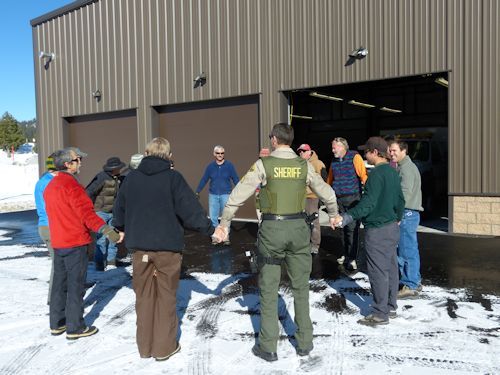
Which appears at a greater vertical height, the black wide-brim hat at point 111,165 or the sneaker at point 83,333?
the black wide-brim hat at point 111,165

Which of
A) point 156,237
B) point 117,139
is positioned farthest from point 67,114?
point 156,237

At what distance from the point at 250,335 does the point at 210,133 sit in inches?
351

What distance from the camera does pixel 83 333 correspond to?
174 inches

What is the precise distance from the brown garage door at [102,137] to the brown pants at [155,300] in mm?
11012

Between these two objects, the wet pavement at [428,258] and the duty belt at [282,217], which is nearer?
the duty belt at [282,217]

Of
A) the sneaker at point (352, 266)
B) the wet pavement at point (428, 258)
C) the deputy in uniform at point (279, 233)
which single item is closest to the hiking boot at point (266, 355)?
the deputy in uniform at point (279, 233)

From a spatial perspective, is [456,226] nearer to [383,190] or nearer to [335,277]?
[335,277]

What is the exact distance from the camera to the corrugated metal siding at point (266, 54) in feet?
29.0

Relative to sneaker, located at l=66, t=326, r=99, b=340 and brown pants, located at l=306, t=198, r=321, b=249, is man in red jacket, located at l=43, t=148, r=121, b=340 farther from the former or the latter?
brown pants, located at l=306, t=198, r=321, b=249

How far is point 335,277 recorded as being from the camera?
6438 millimetres

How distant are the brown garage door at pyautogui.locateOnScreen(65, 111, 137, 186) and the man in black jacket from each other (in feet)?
35.8

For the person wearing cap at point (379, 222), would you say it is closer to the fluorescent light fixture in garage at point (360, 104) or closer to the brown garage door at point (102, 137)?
the brown garage door at point (102, 137)

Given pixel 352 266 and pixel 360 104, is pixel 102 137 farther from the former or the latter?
pixel 352 266

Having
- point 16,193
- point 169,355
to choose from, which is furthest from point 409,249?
point 16,193
